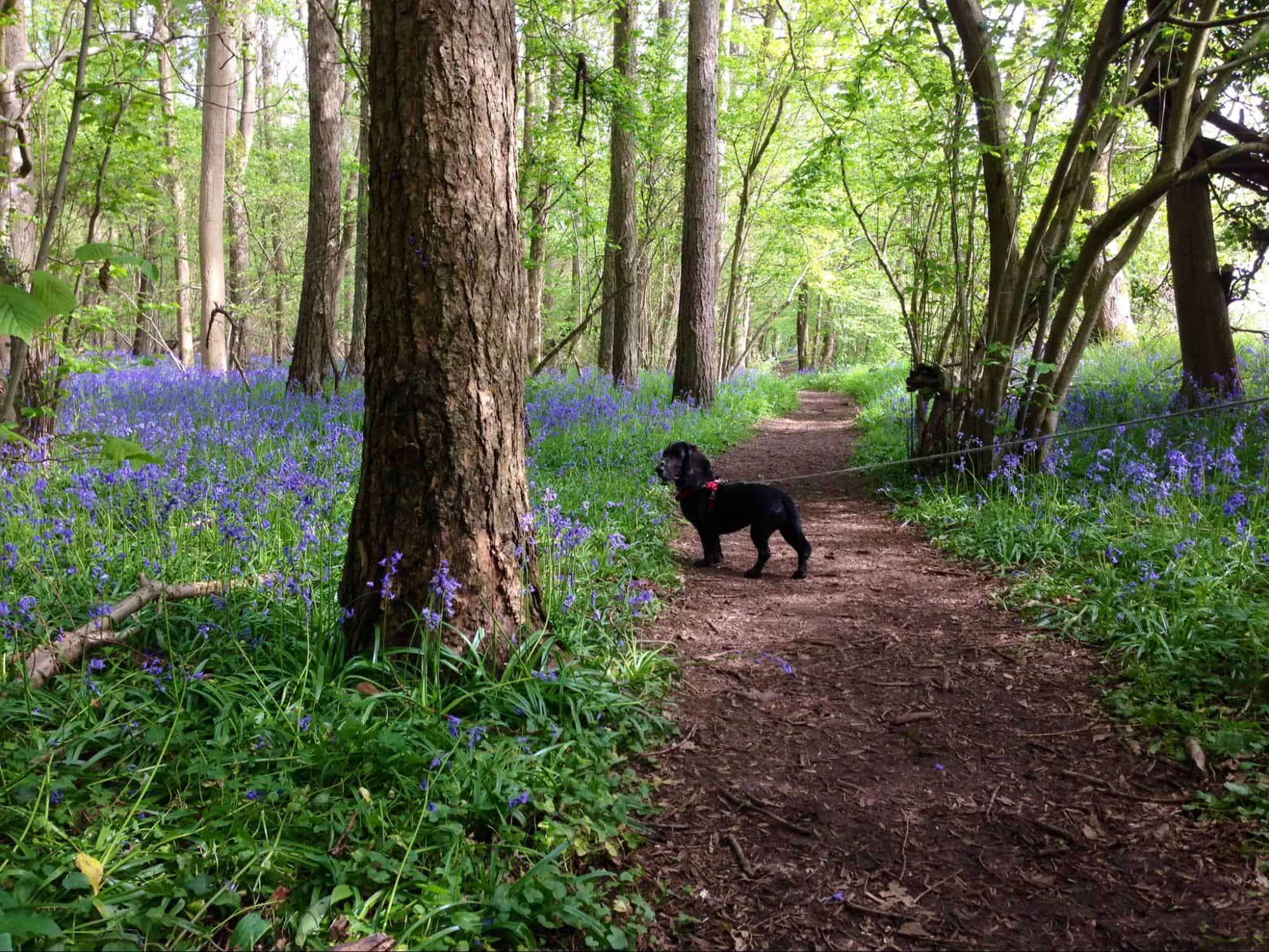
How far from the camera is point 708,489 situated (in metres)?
5.28

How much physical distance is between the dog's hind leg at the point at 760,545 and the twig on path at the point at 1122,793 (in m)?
2.49

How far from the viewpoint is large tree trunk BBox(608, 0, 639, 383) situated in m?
12.2

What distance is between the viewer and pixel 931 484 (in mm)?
6996

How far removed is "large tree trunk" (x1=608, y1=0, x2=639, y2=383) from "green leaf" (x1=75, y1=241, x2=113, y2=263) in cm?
985

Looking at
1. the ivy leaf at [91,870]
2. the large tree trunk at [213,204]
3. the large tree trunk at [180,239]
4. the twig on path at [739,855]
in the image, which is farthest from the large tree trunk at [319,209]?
the twig on path at [739,855]

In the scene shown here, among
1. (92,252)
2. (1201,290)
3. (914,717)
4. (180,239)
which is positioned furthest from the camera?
(180,239)

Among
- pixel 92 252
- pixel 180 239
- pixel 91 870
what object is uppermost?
pixel 180 239

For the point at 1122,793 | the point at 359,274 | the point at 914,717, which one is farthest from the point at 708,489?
the point at 359,274

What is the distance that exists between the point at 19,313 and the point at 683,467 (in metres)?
4.40

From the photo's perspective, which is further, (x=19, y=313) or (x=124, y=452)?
(x=124, y=452)

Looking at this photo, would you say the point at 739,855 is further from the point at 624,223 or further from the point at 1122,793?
the point at 624,223

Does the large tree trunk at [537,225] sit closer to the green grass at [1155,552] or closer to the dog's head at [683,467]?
the dog's head at [683,467]

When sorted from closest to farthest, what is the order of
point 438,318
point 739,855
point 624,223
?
point 739,855, point 438,318, point 624,223

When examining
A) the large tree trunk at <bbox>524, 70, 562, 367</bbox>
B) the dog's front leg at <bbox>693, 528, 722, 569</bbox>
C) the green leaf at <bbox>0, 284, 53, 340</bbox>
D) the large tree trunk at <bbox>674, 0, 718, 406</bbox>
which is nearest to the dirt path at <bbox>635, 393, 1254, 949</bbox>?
the dog's front leg at <bbox>693, 528, 722, 569</bbox>
